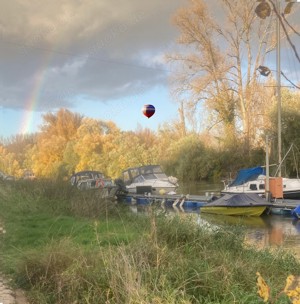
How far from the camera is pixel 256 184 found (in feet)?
86.1

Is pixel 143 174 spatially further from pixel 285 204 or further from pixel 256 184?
pixel 285 204

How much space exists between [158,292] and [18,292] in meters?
2.28

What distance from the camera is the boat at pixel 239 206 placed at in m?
22.0

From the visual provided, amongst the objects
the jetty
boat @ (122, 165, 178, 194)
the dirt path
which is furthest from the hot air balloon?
the dirt path

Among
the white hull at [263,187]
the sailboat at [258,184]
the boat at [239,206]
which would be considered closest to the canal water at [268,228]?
the boat at [239,206]

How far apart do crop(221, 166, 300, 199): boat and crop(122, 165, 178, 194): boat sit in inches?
232

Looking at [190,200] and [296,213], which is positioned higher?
[190,200]

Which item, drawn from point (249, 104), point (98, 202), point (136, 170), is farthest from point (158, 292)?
point (249, 104)

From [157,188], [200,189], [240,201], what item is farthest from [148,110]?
[200,189]

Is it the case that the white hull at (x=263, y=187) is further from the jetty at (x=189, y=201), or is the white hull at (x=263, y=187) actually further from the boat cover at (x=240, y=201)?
the boat cover at (x=240, y=201)

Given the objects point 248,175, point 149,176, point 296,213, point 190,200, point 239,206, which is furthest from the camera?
point 149,176

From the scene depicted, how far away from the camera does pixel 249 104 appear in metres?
43.8

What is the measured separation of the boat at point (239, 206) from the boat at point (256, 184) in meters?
3.15

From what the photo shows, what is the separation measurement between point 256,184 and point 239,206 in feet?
15.3
